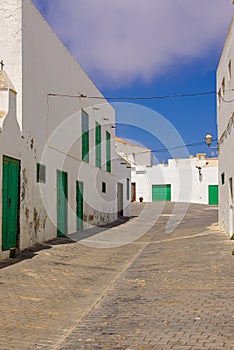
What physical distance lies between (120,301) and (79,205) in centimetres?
1160

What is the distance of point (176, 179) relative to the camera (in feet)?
148

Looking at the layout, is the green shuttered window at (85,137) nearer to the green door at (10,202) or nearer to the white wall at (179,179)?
the green door at (10,202)

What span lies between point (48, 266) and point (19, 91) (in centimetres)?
448

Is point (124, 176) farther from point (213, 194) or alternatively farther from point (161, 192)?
point (161, 192)

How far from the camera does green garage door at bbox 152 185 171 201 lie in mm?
45250

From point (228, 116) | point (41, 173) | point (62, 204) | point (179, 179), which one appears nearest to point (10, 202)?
point (41, 173)

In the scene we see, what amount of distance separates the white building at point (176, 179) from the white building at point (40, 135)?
23.5 meters

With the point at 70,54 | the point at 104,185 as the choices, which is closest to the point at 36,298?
the point at 70,54

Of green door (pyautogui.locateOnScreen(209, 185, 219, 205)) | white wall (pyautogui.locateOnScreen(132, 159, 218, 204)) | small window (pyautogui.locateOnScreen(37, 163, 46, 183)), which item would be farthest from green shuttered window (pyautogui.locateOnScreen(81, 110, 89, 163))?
green door (pyautogui.locateOnScreen(209, 185, 219, 205))

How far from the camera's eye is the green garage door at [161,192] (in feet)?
148

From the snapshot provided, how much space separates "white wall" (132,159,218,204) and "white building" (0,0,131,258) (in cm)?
2354

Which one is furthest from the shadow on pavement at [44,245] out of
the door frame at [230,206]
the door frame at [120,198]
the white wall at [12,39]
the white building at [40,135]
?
the door frame at [120,198]

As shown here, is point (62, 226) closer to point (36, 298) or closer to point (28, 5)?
point (28, 5)

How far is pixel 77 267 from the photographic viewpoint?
420 inches
